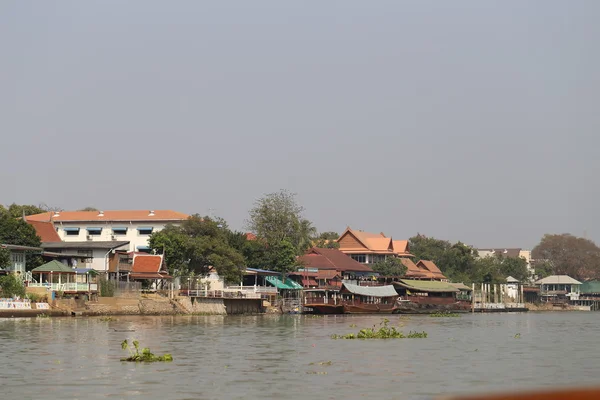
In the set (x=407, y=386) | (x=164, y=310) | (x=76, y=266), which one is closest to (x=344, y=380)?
(x=407, y=386)

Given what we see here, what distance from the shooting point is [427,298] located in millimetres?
96625

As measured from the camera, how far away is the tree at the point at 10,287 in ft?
190

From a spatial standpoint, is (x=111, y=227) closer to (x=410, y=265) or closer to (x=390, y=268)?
(x=390, y=268)

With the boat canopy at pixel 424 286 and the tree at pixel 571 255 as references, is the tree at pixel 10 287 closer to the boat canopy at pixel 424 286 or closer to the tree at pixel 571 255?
the boat canopy at pixel 424 286

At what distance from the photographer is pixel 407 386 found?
2180 cm

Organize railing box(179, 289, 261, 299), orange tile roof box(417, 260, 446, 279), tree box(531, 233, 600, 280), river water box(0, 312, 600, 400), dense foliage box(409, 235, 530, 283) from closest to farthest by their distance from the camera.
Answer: river water box(0, 312, 600, 400) → railing box(179, 289, 261, 299) → orange tile roof box(417, 260, 446, 279) → dense foliage box(409, 235, 530, 283) → tree box(531, 233, 600, 280)

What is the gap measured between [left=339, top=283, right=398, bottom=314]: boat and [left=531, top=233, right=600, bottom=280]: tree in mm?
75793

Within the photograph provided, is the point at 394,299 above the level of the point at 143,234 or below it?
below

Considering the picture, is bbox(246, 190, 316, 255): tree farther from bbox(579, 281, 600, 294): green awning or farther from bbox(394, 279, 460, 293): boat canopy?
bbox(579, 281, 600, 294): green awning

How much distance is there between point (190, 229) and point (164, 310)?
1256 cm

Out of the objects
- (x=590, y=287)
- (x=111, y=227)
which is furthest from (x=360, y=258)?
(x=590, y=287)

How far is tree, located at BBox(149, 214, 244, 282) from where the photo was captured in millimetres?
73188

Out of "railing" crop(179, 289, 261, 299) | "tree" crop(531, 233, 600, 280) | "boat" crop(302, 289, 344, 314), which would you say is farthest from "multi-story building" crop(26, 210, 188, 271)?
"tree" crop(531, 233, 600, 280)

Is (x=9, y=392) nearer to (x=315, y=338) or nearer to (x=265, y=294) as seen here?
(x=315, y=338)
